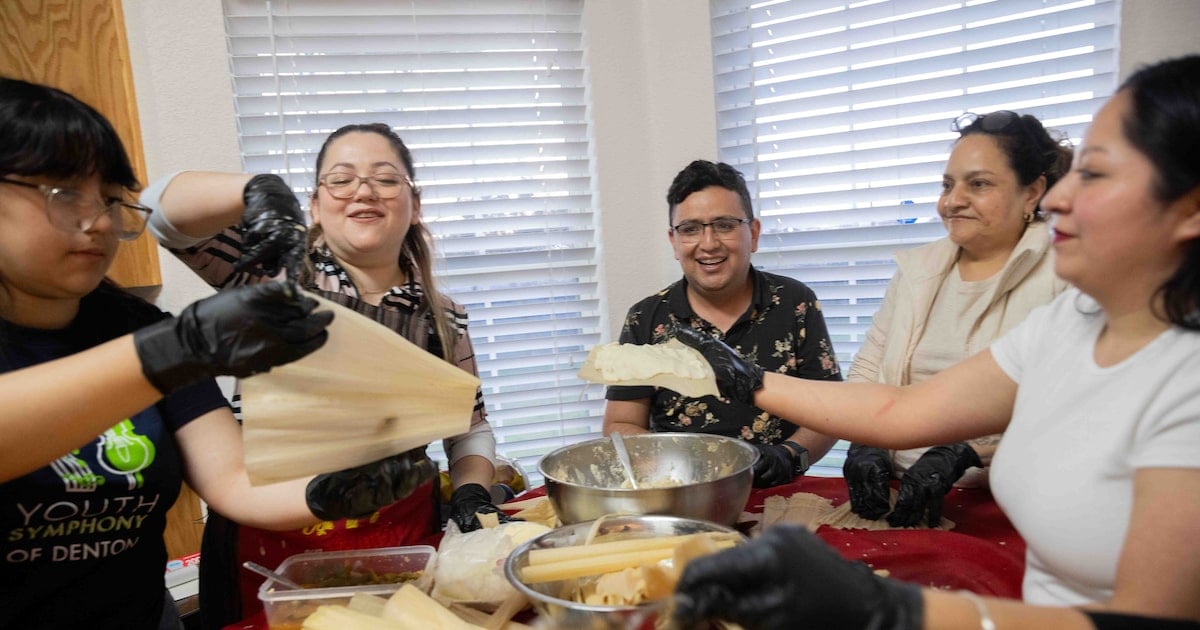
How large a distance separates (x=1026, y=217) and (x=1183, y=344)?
1210mm

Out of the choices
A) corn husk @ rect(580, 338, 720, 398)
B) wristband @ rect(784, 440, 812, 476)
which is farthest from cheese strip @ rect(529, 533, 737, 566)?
wristband @ rect(784, 440, 812, 476)

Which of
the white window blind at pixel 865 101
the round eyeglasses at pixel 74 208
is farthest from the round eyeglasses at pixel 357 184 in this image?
the white window blind at pixel 865 101

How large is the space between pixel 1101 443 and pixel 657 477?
856 millimetres

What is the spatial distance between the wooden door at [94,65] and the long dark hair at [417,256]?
893 millimetres

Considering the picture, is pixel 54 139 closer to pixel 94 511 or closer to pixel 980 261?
pixel 94 511

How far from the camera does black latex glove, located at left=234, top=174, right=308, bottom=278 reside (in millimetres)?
1202

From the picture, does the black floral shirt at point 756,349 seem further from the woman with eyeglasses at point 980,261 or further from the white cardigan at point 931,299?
the woman with eyeglasses at point 980,261

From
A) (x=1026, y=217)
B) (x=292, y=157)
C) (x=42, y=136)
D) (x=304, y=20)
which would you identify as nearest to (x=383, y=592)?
(x=42, y=136)

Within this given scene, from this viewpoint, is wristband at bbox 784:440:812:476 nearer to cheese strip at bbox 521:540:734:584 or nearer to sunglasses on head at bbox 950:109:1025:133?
cheese strip at bbox 521:540:734:584

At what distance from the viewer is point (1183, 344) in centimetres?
91

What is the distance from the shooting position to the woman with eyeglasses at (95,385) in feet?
3.15

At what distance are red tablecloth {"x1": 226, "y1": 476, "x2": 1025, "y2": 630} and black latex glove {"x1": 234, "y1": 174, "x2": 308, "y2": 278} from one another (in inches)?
24.6

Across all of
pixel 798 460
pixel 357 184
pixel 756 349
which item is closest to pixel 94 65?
pixel 357 184

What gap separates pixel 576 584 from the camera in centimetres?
104
